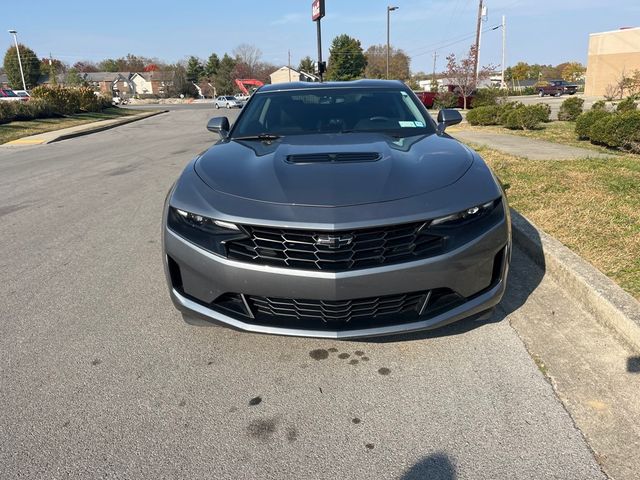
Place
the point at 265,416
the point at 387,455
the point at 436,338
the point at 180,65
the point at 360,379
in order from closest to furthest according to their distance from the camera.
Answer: the point at 387,455, the point at 265,416, the point at 360,379, the point at 436,338, the point at 180,65

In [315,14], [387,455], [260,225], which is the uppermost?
[315,14]

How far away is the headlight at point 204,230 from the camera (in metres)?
2.41

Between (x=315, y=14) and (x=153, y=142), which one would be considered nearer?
(x=153, y=142)

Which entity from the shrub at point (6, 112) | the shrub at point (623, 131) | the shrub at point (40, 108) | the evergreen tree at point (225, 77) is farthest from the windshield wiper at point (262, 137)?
the evergreen tree at point (225, 77)

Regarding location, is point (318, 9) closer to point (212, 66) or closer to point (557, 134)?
point (557, 134)

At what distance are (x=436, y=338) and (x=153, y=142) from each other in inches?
580

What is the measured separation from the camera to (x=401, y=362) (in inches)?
105

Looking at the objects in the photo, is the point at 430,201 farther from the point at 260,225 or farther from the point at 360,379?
the point at 360,379

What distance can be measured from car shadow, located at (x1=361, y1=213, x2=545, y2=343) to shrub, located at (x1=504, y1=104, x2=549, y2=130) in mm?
9689

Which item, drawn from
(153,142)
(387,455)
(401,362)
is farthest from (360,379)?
(153,142)

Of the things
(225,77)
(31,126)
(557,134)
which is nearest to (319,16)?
(557,134)

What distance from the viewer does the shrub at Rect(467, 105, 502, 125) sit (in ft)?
50.2

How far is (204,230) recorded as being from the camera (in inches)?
97.8

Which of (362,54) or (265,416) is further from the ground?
(362,54)
